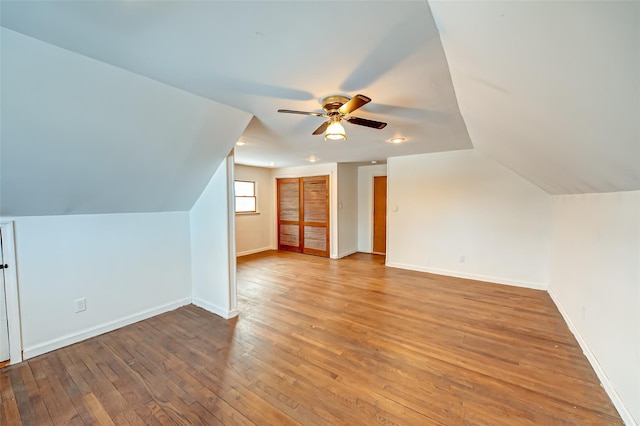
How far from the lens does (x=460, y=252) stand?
14.1ft

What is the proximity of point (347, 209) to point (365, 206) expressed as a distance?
584mm

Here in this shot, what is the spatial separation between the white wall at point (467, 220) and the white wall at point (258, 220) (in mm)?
3228

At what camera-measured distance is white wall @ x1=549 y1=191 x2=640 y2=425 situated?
1.57m

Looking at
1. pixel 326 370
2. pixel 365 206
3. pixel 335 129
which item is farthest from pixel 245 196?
pixel 326 370

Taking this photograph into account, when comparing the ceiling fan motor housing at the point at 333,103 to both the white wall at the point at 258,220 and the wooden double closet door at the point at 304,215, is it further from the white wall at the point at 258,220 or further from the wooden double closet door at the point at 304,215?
the white wall at the point at 258,220

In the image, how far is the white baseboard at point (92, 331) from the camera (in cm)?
226

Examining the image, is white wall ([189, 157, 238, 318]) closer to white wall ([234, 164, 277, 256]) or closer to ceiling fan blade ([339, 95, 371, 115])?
ceiling fan blade ([339, 95, 371, 115])

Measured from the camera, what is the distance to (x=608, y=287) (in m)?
1.89

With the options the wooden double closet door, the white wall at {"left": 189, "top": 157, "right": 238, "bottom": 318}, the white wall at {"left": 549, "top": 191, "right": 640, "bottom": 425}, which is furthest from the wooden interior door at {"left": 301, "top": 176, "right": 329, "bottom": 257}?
the white wall at {"left": 549, "top": 191, "right": 640, "bottom": 425}

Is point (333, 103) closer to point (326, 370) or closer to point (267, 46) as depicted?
point (267, 46)

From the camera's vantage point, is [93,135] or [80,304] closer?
[93,135]

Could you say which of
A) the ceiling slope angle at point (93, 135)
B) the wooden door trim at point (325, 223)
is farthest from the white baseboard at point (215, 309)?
the wooden door trim at point (325, 223)

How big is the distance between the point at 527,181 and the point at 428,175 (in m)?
1.40

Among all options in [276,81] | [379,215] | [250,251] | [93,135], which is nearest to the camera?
[276,81]
